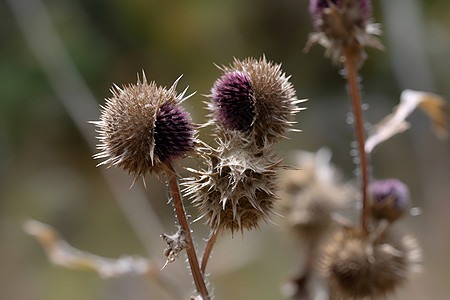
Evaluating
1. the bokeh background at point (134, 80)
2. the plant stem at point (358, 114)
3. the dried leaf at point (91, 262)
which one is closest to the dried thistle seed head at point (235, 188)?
the plant stem at point (358, 114)

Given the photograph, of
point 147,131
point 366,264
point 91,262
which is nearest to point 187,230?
point 147,131

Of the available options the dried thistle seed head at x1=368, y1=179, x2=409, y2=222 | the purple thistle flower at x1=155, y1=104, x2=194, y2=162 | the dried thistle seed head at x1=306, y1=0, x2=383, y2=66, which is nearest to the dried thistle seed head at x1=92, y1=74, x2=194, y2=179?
the purple thistle flower at x1=155, y1=104, x2=194, y2=162

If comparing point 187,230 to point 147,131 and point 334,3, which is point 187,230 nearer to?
point 147,131

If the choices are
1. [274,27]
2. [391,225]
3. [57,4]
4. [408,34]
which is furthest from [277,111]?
[274,27]

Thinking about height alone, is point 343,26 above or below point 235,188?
above

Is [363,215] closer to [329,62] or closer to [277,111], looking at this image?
[277,111]

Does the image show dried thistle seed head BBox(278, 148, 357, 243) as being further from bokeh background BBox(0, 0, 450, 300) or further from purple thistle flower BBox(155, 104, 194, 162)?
bokeh background BBox(0, 0, 450, 300)
